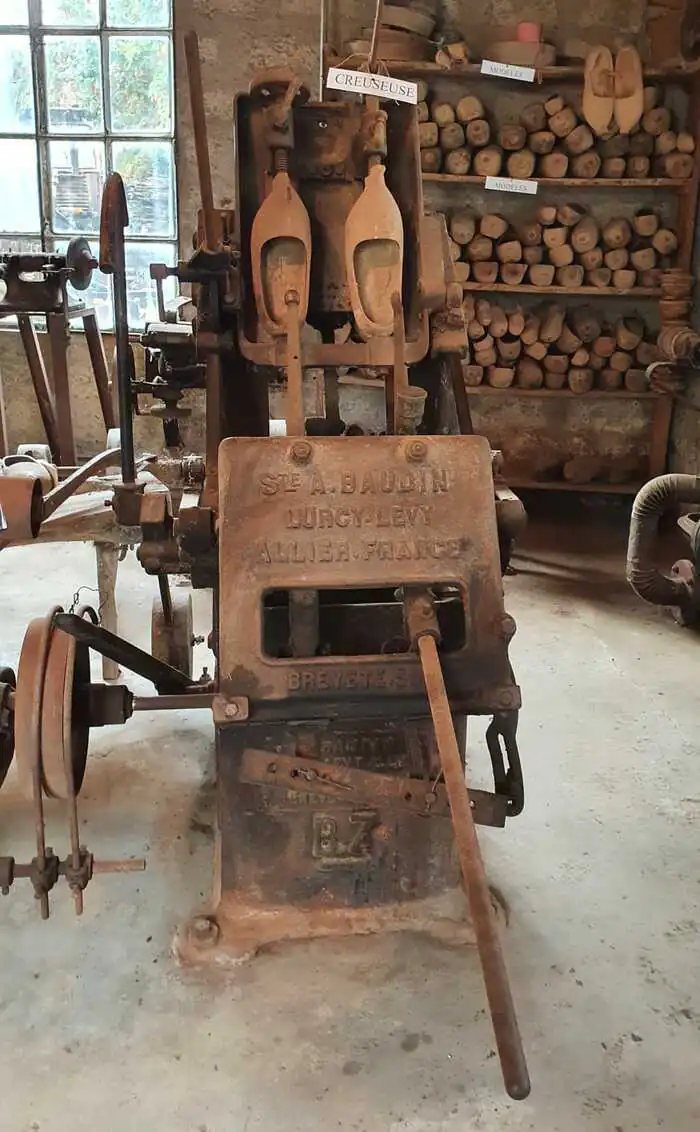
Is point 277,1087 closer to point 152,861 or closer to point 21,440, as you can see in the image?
point 152,861

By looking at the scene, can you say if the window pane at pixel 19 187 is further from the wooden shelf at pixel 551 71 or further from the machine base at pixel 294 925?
the machine base at pixel 294 925

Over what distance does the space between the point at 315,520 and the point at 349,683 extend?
283 mm

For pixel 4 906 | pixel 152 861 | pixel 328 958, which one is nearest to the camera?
pixel 328 958

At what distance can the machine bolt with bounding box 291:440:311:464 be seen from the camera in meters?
1.62

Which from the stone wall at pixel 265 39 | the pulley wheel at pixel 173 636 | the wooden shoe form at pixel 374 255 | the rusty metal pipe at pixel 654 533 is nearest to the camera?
the wooden shoe form at pixel 374 255

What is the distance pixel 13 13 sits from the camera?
15.4ft

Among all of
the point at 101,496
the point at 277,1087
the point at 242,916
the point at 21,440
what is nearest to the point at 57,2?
the point at 21,440

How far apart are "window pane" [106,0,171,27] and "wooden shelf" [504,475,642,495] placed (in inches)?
111

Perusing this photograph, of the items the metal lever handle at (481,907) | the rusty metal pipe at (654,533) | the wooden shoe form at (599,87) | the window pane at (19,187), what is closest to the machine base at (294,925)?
the metal lever handle at (481,907)

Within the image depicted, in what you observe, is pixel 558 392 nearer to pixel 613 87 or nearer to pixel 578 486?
pixel 578 486

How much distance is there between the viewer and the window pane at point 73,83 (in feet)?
15.5

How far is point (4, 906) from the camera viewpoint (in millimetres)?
1864

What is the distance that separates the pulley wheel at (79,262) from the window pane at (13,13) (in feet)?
6.37

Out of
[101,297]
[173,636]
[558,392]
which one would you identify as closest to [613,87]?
[558,392]
